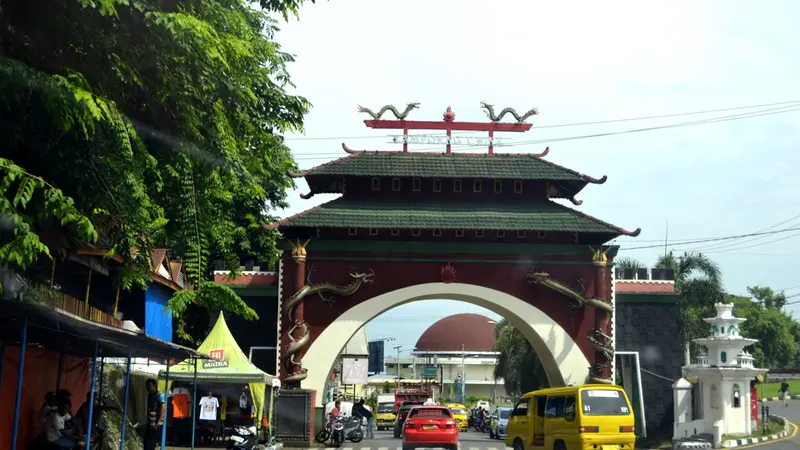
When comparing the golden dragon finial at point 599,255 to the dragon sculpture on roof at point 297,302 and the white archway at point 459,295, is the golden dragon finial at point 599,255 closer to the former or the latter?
the white archway at point 459,295

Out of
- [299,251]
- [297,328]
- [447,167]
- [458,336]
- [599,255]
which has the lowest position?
[297,328]

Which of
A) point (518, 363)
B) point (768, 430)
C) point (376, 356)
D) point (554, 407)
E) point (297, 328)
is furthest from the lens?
point (376, 356)

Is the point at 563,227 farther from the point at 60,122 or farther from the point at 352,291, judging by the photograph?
the point at 60,122

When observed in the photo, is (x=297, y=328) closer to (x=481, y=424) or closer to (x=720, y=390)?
(x=720, y=390)

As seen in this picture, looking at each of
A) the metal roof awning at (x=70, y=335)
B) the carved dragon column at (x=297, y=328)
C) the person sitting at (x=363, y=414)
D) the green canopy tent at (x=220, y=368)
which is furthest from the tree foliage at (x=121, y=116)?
the person sitting at (x=363, y=414)

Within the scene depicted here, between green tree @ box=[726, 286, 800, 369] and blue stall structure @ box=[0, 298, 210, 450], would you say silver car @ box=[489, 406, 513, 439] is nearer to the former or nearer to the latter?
blue stall structure @ box=[0, 298, 210, 450]

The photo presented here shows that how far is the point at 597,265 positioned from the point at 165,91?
26534 millimetres

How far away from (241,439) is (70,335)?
277 inches

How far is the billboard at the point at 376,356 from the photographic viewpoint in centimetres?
9530

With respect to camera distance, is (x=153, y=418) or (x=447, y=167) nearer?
(x=153, y=418)

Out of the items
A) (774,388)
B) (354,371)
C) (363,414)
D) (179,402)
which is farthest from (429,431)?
(774,388)

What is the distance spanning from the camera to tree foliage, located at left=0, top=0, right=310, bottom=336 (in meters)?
10.2

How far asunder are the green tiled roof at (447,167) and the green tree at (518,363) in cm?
1167

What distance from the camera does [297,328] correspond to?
35.8 m
